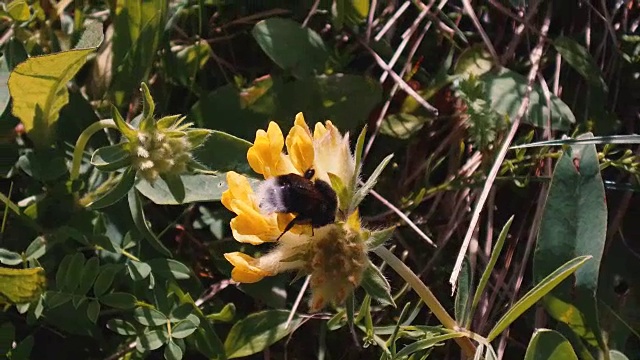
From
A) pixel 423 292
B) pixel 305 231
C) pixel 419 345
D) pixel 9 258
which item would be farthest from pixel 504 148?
pixel 9 258

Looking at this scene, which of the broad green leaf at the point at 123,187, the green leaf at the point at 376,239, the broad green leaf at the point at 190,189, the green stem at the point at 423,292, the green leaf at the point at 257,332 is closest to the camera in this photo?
the green leaf at the point at 376,239

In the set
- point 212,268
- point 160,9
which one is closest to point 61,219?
point 212,268

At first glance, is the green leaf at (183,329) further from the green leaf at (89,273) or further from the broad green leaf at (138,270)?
the green leaf at (89,273)

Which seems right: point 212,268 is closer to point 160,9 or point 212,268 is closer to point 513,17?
point 160,9

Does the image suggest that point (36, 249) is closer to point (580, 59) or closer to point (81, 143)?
point (81, 143)

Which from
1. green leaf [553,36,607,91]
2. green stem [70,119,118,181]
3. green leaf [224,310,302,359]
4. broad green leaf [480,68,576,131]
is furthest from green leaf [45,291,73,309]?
green leaf [553,36,607,91]

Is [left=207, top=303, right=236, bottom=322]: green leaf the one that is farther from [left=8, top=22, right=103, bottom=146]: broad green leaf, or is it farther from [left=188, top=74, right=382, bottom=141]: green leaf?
[left=8, top=22, right=103, bottom=146]: broad green leaf

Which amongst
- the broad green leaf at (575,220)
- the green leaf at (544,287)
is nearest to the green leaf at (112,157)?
the green leaf at (544,287)
